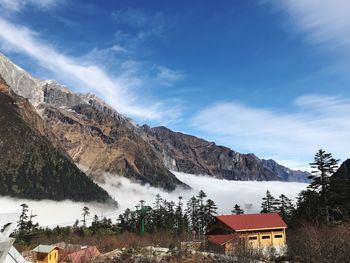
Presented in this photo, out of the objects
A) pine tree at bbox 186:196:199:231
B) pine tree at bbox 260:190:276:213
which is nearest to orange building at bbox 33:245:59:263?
pine tree at bbox 186:196:199:231

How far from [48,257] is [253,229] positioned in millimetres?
29795

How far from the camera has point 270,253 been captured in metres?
53.3

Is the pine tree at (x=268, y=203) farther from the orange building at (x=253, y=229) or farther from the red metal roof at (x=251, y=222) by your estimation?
the orange building at (x=253, y=229)

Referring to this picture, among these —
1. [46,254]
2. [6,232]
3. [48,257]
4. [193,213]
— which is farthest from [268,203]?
[6,232]

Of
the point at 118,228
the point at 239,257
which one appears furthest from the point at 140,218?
the point at 239,257

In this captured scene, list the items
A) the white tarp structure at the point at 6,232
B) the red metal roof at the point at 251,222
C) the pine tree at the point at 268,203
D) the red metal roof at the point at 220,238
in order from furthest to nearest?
the pine tree at the point at 268,203 → the red metal roof at the point at 251,222 → the red metal roof at the point at 220,238 → the white tarp structure at the point at 6,232

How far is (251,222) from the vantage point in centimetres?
6234

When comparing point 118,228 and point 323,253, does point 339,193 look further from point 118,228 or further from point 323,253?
point 118,228

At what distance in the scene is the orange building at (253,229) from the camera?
60.0 metres

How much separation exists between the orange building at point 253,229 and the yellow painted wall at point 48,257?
2289cm

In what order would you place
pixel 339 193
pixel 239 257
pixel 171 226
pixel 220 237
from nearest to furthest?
pixel 239 257 < pixel 220 237 < pixel 339 193 < pixel 171 226

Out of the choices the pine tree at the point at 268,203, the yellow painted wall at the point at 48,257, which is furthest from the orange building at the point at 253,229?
the pine tree at the point at 268,203

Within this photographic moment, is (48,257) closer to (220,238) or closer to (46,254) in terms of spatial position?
(46,254)

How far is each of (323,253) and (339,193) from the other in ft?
134
